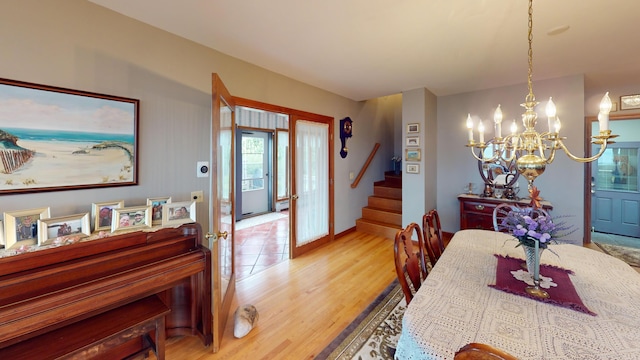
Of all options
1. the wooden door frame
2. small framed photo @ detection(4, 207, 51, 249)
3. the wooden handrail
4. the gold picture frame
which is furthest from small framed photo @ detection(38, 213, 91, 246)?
the gold picture frame

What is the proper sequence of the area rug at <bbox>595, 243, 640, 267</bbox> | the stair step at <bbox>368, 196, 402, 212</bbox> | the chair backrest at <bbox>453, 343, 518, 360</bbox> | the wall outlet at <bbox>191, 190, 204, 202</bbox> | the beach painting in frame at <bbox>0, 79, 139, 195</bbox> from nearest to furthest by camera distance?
the chair backrest at <bbox>453, 343, 518, 360</bbox>
the beach painting in frame at <bbox>0, 79, 139, 195</bbox>
the wall outlet at <bbox>191, 190, 204, 202</bbox>
the area rug at <bbox>595, 243, 640, 267</bbox>
the stair step at <bbox>368, 196, 402, 212</bbox>

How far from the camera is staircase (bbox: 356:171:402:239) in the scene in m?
4.29

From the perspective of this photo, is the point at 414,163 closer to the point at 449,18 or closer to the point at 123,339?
the point at 449,18

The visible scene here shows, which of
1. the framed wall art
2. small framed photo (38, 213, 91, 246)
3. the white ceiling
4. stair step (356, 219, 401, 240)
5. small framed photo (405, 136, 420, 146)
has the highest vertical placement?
the white ceiling

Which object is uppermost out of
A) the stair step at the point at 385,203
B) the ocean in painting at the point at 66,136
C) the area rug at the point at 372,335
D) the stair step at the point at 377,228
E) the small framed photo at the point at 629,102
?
the small framed photo at the point at 629,102

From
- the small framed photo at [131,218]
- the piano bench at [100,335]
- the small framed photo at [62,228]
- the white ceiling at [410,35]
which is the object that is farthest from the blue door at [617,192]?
the small framed photo at [62,228]

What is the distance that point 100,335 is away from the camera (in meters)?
1.36

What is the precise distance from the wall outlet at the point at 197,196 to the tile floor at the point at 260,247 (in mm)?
1183

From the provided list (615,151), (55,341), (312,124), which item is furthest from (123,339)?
(615,151)

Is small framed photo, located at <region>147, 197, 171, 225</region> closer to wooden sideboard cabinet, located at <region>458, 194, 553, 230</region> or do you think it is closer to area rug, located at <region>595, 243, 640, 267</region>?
wooden sideboard cabinet, located at <region>458, 194, 553, 230</region>

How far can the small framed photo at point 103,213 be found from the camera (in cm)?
166

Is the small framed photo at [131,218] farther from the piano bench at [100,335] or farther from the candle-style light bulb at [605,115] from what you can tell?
the candle-style light bulb at [605,115]

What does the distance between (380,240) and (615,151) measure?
4813 millimetres

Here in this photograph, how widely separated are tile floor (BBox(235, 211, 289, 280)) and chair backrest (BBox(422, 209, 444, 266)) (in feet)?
6.90
